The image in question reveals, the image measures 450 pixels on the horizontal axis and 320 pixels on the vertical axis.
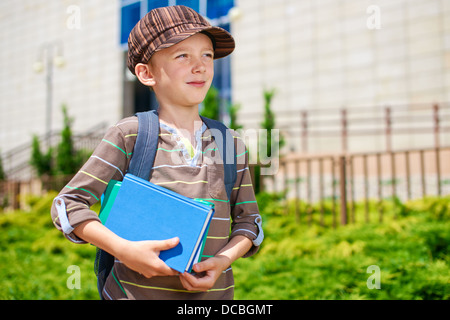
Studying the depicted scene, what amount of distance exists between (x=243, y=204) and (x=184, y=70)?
22.1 inches

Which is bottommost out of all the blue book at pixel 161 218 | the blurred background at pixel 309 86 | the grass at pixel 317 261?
the grass at pixel 317 261

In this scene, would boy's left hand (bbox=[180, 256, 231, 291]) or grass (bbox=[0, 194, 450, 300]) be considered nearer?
boy's left hand (bbox=[180, 256, 231, 291])

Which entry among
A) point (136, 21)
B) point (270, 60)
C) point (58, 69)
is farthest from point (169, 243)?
point (58, 69)

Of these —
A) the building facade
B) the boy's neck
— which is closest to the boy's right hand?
the boy's neck

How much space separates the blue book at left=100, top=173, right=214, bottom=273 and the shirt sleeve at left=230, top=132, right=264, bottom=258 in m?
0.30

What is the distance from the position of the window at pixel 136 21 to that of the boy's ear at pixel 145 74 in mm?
11721

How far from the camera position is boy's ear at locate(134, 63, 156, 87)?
58.6 inches

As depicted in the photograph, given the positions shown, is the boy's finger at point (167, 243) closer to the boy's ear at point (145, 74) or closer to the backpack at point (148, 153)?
the backpack at point (148, 153)

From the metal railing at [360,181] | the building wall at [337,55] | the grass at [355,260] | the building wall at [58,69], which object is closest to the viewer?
the grass at [355,260]

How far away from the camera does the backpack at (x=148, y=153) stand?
4.51 feet

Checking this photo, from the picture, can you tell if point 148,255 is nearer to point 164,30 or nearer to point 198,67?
point 198,67

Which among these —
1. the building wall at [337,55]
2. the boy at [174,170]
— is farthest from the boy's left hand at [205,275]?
the building wall at [337,55]

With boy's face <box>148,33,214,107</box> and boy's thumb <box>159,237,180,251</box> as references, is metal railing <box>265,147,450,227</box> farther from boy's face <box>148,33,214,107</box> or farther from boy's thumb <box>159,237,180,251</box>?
boy's thumb <box>159,237,180,251</box>

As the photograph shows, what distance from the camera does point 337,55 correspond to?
13609 mm
